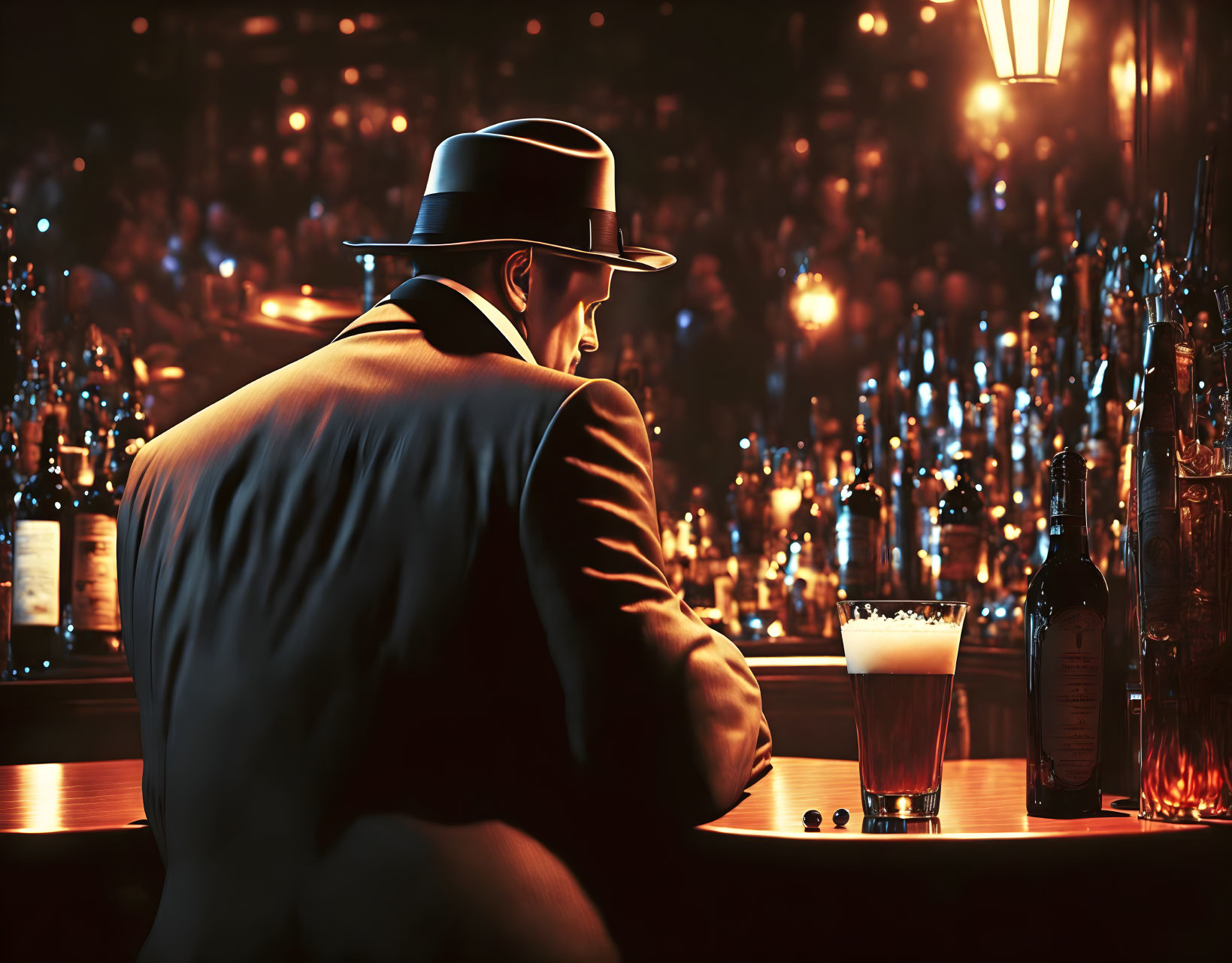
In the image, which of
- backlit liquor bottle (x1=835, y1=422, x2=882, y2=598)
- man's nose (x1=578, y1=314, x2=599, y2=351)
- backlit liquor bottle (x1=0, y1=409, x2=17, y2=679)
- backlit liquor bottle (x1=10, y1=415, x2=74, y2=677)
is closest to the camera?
man's nose (x1=578, y1=314, x2=599, y2=351)

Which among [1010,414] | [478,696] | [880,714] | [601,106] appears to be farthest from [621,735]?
[601,106]

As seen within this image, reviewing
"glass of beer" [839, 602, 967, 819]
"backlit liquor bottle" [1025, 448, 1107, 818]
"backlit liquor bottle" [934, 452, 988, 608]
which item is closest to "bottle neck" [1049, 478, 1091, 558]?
"backlit liquor bottle" [1025, 448, 1107, 818]

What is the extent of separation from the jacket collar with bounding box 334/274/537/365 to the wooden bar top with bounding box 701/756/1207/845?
1.57ft

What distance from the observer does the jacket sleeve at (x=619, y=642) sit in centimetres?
103

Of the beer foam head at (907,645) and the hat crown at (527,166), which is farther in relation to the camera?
the hat crown at (527,166)

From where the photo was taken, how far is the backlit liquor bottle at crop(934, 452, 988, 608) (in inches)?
120

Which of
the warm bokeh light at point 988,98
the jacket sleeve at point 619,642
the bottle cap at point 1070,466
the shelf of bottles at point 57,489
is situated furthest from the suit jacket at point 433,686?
the warm bokeh light at point 988,98

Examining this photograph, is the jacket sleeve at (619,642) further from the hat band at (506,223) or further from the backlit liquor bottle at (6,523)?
the backlit liquor bottle at (6,523)

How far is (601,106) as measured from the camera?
4336 millimetres

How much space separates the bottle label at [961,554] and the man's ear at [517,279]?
1.88m

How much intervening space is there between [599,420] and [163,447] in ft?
1.52

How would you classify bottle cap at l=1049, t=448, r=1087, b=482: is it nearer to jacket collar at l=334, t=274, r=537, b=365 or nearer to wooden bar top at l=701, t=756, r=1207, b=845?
wooden bar top at l=701, t=756, r=1207, b=845

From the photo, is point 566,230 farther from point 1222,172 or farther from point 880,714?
point 1222,172

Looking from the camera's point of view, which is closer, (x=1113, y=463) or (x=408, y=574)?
(x=408, y=574)
